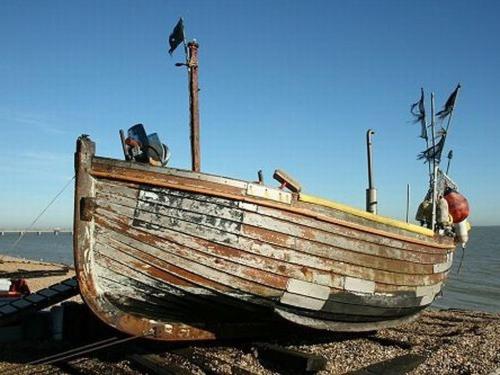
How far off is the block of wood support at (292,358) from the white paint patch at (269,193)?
6.78 ft

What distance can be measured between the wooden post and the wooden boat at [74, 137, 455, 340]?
2059mm

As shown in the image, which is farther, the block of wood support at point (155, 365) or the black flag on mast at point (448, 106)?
the black flag on mast at point (448, 106)

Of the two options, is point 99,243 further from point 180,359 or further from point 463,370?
point 463,370

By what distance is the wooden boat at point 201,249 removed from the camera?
533 centimetres

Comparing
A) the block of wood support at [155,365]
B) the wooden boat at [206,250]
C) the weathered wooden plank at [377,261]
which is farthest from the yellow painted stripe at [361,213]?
the block of wood support at [155,365]

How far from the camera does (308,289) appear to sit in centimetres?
601

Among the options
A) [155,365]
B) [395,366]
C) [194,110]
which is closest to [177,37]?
[194,110]

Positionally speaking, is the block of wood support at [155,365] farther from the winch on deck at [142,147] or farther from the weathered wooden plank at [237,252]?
the winch on deck at [142,147]

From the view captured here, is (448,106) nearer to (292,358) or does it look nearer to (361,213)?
(361,213)

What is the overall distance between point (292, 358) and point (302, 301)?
80cm

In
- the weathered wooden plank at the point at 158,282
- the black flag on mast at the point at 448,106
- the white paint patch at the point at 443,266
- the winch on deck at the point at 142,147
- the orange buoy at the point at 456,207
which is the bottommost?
the white paint patch at the point at 443,266

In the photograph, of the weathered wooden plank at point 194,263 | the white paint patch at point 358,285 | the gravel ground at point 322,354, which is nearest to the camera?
the weathered wooden plank at point 194,263

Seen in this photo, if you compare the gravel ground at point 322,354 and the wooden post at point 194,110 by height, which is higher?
the wooden post at point 194,110

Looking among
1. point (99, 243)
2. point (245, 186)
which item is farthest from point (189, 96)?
point (99, 243)
